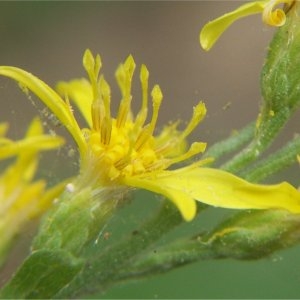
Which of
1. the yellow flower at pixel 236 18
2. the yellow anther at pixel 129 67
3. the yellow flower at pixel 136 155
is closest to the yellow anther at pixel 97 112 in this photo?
the yellow flower at pixel 136 155

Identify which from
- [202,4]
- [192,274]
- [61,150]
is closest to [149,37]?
[202,4]

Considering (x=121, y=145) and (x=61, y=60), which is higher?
(x=61, y=60)

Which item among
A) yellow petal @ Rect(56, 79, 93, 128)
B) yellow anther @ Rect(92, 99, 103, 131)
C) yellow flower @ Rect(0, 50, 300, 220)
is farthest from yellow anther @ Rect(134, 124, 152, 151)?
yellow petal @ Rect(56, 79, 93, 128)

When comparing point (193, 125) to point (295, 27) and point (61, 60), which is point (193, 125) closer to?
point (295, 27)

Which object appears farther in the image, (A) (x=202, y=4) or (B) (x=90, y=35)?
(A) (x=202, y=4)

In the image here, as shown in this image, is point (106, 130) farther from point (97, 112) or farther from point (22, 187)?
point (22, 187)

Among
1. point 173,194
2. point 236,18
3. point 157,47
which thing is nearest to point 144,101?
point 236,18

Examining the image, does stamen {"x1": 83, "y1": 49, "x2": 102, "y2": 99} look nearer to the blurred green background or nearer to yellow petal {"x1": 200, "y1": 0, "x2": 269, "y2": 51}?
yellow petal {"x1": 200, "y1": 0, "x2": 269, "y2": 51}
